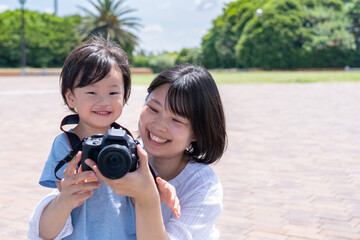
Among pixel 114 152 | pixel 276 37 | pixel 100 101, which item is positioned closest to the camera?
pixel 114 152

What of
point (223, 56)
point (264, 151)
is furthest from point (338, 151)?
point (223, 56)

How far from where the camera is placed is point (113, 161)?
1.38 meters

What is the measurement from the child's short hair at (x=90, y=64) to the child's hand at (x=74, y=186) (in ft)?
1.66

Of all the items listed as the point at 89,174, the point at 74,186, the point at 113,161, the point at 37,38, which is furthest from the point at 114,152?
the point at 37,38

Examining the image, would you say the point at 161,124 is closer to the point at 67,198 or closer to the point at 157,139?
the point at 157,139

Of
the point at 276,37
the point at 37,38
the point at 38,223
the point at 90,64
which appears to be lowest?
the point at 38,223

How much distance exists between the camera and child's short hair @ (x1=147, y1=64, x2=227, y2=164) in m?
1.88

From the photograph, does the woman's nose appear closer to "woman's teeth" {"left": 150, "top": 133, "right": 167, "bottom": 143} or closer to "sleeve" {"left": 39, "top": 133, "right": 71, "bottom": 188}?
"woman's teeth" {"left": 150, "top": 133, "right": 167, "bottom": 143}

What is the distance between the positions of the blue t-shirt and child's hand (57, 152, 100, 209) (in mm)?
166

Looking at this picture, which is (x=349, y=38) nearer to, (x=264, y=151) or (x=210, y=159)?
(x=264, y=151)

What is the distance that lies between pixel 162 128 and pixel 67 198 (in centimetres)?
48

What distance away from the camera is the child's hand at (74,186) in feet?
5.08

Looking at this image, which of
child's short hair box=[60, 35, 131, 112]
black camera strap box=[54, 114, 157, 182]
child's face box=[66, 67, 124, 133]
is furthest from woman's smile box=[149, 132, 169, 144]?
child's short hair box=[60, 35, 131, 112]

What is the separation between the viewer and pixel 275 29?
37.6 meters
